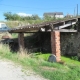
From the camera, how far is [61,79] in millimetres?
8867

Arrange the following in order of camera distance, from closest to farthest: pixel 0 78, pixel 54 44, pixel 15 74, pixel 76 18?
pixel 0 78, pixel 15 74, pixel 54 44, pixel 76 18

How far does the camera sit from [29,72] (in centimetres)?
977

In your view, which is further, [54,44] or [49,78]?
[54,44]

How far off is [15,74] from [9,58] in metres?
3.94

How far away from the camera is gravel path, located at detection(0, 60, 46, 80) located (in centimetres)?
889

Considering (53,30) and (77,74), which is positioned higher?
(53,30)

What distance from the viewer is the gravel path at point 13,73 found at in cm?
889

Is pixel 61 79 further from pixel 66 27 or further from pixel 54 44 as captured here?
pixel 66 27

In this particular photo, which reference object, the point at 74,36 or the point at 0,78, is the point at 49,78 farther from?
the point at 74,36

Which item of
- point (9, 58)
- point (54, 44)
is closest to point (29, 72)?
point (9, 58)

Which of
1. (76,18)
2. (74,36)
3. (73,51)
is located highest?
(76,18)

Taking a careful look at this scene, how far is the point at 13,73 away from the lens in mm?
9695

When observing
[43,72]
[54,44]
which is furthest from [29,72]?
[54,44]

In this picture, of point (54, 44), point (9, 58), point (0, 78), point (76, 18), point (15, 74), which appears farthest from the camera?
point (76, 18)
